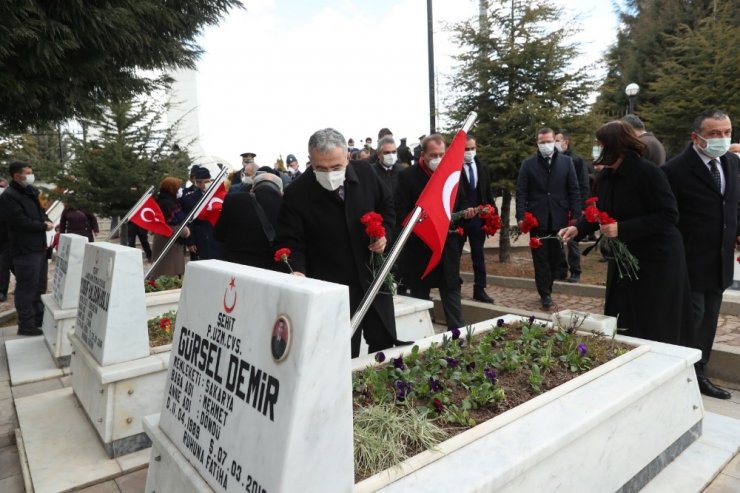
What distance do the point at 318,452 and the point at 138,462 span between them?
2472 mm

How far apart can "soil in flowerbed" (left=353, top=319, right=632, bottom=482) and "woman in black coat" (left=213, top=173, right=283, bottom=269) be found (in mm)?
2247

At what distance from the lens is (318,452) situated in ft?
5.73

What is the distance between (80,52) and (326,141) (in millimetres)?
4819

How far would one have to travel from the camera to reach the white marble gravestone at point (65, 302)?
18.8 ft

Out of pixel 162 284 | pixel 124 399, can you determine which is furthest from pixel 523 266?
pixel 124 399

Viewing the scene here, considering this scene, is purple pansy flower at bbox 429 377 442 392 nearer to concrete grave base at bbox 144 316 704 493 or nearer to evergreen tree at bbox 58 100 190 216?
concrete grave base at bbox 144 316 704 493

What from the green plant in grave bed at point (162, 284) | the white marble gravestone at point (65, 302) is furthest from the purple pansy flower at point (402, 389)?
the green plant in grave bed at point (162, 284)

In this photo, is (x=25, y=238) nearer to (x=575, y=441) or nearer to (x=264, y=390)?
(x=264, y=390)

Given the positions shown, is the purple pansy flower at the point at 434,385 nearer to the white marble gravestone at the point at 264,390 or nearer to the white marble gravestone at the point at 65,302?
the white marble gravestone at the point at 264,390

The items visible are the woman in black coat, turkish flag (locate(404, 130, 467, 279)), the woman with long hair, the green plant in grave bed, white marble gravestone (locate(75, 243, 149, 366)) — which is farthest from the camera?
the woman with long hair

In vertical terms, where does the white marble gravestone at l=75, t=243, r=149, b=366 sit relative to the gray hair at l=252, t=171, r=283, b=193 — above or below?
below

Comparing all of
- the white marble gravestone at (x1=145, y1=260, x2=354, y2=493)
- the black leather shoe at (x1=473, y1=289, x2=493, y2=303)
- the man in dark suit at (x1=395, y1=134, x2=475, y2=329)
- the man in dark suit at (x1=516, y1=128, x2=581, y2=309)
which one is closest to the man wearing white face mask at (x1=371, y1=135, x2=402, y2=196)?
the man in dark suit at (x1=516, y1=128, x2=581, y2=309)

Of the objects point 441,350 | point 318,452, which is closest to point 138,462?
point 441,350

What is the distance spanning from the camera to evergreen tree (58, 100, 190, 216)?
12.8 meters
